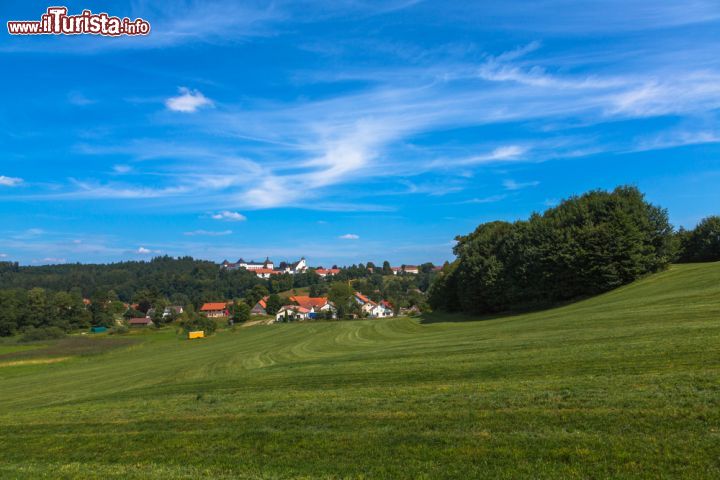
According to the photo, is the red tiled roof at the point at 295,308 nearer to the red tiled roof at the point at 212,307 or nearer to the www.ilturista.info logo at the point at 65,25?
the red tiled roof at the point at 212,307

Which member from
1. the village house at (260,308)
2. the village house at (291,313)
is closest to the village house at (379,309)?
the village house at (291,313)

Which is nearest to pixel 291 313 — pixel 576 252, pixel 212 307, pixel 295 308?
pixel 295 308

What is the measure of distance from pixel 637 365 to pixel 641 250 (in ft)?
122

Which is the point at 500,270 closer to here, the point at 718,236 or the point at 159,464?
the point at 718,236

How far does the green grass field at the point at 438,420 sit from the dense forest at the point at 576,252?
2650cm

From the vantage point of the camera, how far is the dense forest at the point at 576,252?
4366 cm

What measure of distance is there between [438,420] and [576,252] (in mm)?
39250

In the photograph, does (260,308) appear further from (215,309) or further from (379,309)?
(379,309)

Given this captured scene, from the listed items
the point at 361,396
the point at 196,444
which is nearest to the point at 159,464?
the point at 196,444

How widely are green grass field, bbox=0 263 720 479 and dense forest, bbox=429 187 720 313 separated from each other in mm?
26502

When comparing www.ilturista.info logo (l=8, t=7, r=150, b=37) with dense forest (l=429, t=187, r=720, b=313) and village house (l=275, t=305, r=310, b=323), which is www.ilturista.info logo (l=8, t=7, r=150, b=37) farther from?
village house (l=275, t=305, r=310, b=323)

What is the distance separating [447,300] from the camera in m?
72.5

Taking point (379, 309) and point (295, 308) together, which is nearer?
point (295, 308)

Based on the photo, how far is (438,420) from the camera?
9734mm
